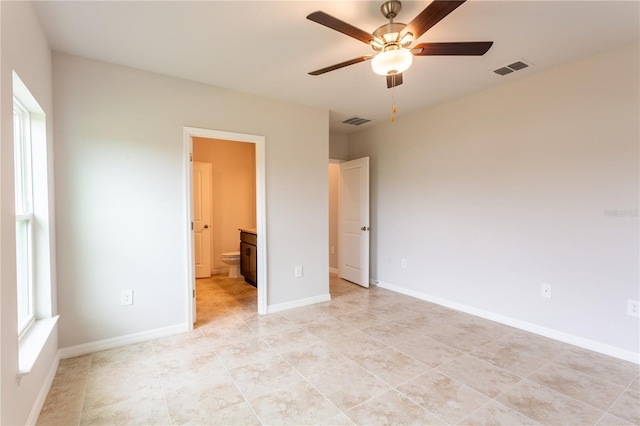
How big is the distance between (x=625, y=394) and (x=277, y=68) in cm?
355

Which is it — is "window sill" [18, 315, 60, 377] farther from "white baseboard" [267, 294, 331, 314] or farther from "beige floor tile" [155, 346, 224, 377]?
"white baseboard" [267, 294, 331, 314]

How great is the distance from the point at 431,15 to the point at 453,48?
15.7 inches

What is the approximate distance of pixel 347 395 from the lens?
6.48ft

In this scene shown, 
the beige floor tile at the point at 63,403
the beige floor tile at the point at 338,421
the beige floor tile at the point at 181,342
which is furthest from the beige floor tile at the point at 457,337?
the beige floor tile at the point at 63,403

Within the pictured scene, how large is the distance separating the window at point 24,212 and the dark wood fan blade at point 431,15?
97.4 inches

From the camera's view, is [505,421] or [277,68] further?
[277,68]

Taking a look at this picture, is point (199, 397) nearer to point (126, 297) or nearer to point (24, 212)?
point (126, 297)

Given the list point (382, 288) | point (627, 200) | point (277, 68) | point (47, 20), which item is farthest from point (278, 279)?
point (627, 200)

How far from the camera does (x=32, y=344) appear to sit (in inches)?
71.7

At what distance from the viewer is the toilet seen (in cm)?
497

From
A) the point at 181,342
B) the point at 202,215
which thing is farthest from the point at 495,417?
the point at 202,215

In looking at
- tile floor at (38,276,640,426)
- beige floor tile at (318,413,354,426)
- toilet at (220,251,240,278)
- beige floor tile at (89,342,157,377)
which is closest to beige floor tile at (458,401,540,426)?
tile floor at (38,276,640,426)

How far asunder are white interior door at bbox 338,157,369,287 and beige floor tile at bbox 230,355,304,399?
242 centimetres

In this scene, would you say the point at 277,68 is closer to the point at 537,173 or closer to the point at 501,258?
the point at 537,173
